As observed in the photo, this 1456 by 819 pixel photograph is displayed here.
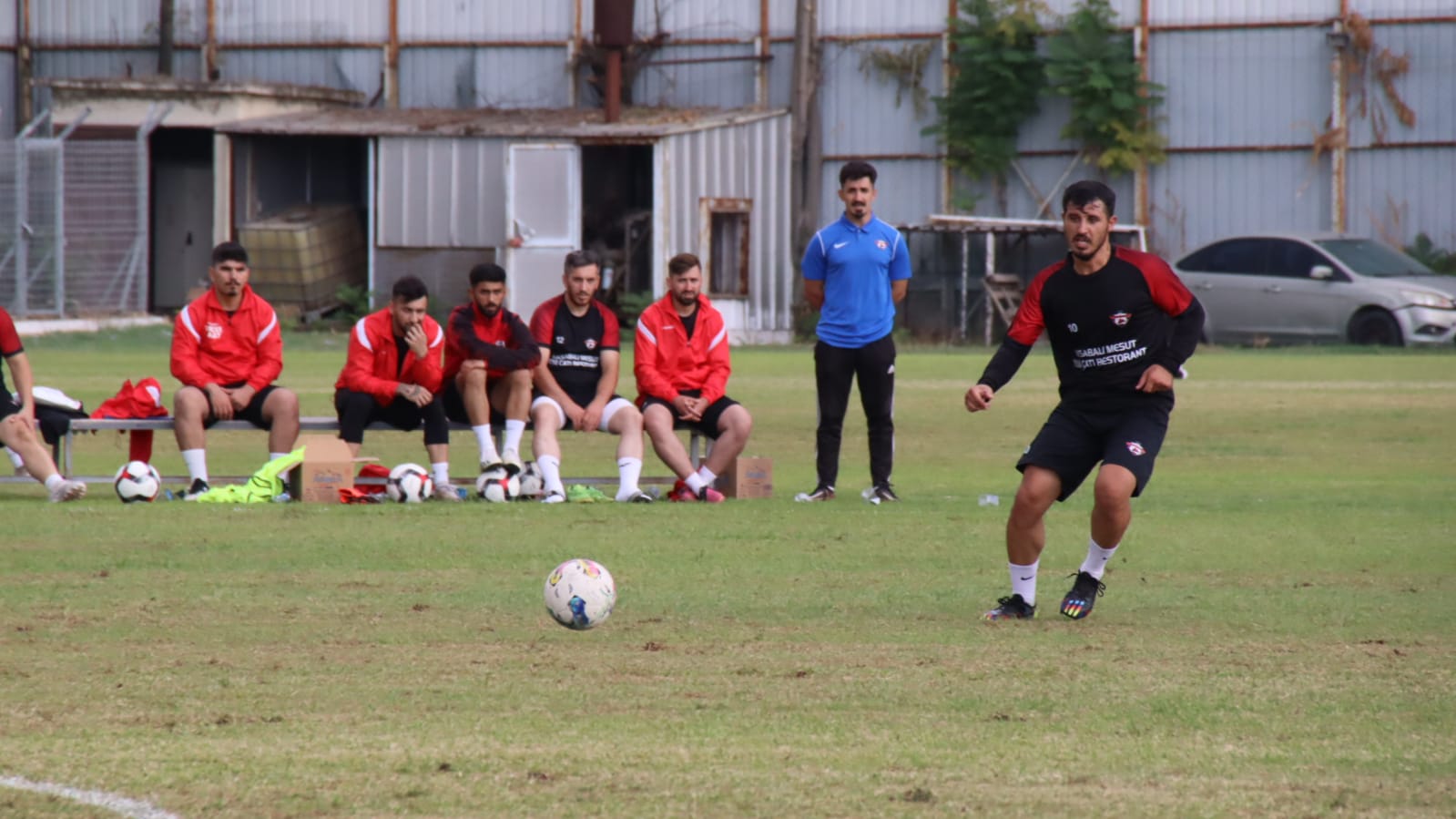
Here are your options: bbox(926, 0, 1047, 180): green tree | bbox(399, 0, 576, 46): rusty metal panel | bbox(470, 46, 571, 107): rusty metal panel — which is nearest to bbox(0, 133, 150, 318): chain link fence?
bbox(399, 0, 576, 46): rusty metal panel

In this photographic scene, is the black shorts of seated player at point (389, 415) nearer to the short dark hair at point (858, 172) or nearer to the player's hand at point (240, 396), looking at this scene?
the player's hand at point (240, 396)

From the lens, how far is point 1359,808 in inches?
190

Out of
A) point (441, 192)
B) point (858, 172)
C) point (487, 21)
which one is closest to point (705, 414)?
point (858, 172)

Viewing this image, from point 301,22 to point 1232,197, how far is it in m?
18.1

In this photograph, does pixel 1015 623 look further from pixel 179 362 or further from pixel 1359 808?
pixel 179 362

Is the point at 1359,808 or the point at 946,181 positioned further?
the point at 946,181

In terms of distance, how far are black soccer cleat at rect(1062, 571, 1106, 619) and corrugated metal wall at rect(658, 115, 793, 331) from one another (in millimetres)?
25873

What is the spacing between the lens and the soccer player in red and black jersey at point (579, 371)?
12992mm

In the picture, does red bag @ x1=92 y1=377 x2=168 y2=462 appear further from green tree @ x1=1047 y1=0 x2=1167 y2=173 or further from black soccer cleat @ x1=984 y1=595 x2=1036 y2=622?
green tree @ x1=1047 y1=0 x2=1167 y2=173

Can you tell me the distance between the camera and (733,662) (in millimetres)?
6879

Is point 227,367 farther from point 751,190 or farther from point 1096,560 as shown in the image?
point 751,190

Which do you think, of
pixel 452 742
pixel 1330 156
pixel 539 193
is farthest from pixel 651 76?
pixel 452 742

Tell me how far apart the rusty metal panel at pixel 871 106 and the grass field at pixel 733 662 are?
2361cm

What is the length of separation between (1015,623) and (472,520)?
178 inches
